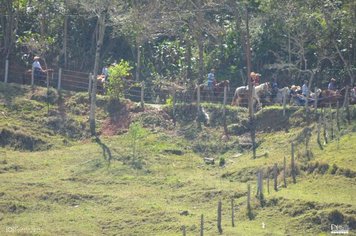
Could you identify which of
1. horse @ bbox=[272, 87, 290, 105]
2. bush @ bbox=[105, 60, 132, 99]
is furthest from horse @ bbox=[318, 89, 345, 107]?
bush @ bbox=[105, 60, 132, 99]

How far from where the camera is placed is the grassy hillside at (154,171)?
48.2m

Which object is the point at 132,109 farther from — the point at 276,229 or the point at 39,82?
the point at 276,229

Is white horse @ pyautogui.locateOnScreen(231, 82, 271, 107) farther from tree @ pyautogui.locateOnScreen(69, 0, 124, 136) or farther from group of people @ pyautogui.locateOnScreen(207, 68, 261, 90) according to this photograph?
tree @ pyautogui.locateOnScreen(69, 0, 124, 136)

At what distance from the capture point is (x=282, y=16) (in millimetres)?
61531

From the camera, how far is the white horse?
59625 mm

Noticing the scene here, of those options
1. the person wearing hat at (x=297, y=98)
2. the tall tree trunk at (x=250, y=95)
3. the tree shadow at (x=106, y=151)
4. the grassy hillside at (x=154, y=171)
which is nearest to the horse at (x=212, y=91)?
the grassy hillside at (x=154, y=171)

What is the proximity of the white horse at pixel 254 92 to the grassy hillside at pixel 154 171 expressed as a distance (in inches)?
31.2

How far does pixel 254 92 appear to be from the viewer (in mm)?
59438

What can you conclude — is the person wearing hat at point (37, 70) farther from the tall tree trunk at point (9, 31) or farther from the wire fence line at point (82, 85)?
the tall tree trunk at point (9, 31)

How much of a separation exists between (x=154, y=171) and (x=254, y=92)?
6777mm

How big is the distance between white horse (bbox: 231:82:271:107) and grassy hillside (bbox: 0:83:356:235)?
792 millimetres

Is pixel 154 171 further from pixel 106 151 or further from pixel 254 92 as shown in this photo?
pixel 254 92

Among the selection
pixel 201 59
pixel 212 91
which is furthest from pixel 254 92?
pixel 201 59

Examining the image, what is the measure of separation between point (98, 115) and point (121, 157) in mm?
4935
